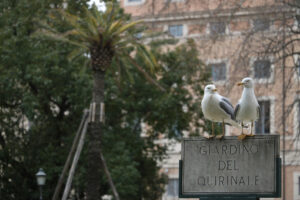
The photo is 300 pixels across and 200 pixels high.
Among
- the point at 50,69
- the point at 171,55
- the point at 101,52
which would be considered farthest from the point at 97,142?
the point at 171,55

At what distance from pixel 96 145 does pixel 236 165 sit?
591 inches

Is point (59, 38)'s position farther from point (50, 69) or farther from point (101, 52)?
point (50, 69)

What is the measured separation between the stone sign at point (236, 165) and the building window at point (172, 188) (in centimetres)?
3139

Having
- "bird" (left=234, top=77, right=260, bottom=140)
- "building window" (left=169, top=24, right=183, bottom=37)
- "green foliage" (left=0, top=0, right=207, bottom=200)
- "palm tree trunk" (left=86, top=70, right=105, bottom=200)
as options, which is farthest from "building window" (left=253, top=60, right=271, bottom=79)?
"building window" (left=169, top=24, right=183, bottom=37)

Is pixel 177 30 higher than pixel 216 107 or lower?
higher

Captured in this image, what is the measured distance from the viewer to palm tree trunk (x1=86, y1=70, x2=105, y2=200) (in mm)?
27172

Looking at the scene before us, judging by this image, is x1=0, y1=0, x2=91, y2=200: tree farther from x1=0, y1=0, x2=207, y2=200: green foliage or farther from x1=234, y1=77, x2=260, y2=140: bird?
x1=234, y1=77, x2=260, y2=140: bird

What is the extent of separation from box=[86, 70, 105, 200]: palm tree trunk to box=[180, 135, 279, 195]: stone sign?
46.9 ft

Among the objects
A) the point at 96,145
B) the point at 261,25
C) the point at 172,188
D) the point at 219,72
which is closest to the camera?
the point at 261,25

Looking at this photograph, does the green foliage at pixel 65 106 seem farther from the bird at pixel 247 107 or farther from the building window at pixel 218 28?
the bird at pixel 247 107

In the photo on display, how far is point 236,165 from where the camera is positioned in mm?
12836

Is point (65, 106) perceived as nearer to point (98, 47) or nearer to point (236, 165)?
point (98, 47)

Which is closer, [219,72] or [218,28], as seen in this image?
[218,28]

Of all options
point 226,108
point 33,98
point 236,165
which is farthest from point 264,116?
point 226,108
